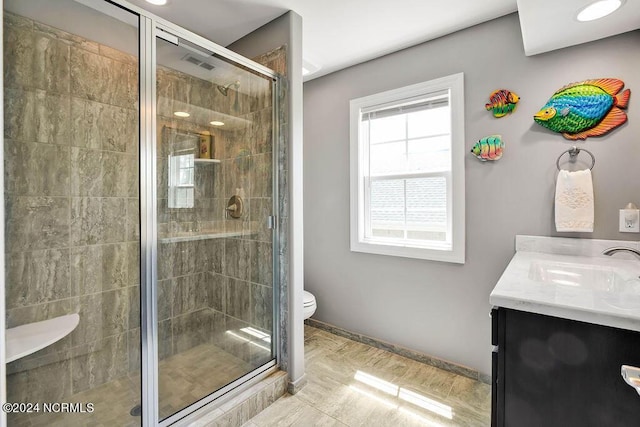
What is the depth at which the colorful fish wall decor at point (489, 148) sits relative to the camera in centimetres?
198

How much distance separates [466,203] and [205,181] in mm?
1758

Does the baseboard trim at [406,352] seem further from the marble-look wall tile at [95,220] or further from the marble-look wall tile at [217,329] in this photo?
the marble-look wall tile at [95,220]

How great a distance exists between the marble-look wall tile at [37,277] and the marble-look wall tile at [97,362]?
35 centimetres

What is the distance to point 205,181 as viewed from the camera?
6.06ft

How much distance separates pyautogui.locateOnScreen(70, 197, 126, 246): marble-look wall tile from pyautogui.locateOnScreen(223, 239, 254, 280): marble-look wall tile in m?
0.63

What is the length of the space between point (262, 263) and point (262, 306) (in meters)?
0.29

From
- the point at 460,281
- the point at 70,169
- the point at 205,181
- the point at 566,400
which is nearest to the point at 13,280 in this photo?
the point at 70,169

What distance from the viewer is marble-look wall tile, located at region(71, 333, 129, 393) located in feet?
5.66

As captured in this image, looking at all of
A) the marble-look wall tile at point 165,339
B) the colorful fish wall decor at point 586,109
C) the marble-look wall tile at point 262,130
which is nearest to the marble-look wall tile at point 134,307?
the marble-look wall tile at point 165,339

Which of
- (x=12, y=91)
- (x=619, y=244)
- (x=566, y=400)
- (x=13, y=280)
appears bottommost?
(x=566, y=400)

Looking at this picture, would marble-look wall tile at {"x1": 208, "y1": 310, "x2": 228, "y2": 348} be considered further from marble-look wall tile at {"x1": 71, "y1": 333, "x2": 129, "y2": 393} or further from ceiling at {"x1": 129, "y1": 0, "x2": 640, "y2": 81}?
ceiling at {"x1": 129, "y1": 0, "x2": 640, "y2": 81}

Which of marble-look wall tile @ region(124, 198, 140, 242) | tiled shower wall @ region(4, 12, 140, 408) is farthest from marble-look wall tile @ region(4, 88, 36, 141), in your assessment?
marble-look wall tile @ region(124, 198, 140, 242)

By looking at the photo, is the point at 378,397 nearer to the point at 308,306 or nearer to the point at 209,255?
the point at 308,306

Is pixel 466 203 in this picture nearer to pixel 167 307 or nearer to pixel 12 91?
pixel 167 307
